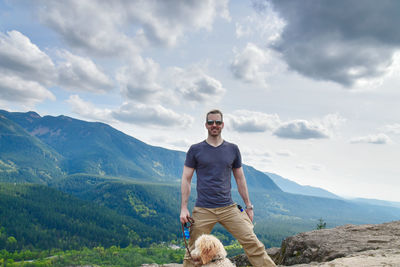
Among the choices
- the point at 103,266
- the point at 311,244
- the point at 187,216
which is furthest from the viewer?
the point at 103,266

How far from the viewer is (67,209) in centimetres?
19425

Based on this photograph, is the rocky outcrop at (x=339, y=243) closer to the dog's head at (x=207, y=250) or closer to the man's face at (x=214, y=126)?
the dog's head at (x=207, y=250)

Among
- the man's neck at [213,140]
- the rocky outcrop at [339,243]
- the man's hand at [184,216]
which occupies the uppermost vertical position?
the man's neck at [213,140]

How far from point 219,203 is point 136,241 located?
601ft

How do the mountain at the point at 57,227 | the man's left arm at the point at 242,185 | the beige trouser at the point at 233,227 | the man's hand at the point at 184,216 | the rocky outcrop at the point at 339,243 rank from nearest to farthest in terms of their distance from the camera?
1. the man's hand at the point at 184,216
2. the beige trouser at the point at 233,227
3. the man's left arm at the point at 242,185
4. the rocky outcrop at the point at 339,243
5. the mountain at the point at 57,227

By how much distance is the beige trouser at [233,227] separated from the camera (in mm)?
5156

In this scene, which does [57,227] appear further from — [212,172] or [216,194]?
[212,172]

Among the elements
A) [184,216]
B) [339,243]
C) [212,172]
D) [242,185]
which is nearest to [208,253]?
[184,216]

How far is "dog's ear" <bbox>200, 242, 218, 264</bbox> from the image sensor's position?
183 inches

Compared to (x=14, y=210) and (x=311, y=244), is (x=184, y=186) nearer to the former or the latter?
(x=311, y=244)

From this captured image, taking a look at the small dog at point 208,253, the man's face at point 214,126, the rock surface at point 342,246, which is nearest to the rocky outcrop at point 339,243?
the rock surface at point 342,246

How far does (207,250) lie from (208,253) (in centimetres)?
6

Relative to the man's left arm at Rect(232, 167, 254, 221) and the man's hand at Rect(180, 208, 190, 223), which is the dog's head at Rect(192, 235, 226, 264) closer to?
the man's hand at Rect(180, 208, 190, 223)

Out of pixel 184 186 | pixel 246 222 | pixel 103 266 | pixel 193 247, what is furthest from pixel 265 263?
pixel 103 266
